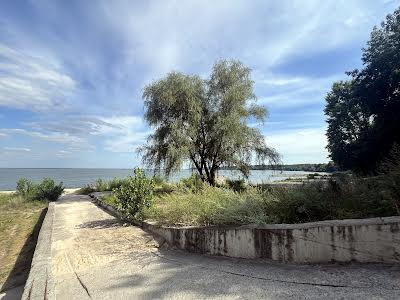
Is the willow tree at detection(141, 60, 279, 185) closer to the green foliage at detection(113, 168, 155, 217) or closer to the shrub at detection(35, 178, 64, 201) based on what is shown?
the shrub at detection(35, 178, 64, 201)

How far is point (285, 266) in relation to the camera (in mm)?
4777

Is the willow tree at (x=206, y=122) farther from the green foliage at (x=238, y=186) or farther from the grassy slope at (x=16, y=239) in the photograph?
the grassy slope at (x=16, y=239)

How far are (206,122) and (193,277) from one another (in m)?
16.4

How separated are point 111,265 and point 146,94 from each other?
16448mm

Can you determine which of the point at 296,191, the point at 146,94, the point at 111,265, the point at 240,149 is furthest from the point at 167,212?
the point at 146,94

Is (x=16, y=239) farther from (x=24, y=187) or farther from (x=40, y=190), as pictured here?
(x=24, y=187)

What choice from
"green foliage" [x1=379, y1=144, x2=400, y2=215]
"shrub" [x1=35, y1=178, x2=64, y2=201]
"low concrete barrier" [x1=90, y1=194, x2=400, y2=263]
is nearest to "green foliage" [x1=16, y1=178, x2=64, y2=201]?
"shrub" [x1=35, y1=178, x2=64, y2=201]

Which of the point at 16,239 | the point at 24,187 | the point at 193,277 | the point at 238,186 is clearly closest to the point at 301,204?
the point at 193,277

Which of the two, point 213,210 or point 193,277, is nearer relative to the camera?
point 193,277

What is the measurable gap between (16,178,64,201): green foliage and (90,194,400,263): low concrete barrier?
17008 mm

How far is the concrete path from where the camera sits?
12.5ft

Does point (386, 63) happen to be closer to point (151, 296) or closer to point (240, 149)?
point (240, 149)

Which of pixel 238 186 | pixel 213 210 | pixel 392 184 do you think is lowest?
pixel 213 210

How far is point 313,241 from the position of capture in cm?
474
